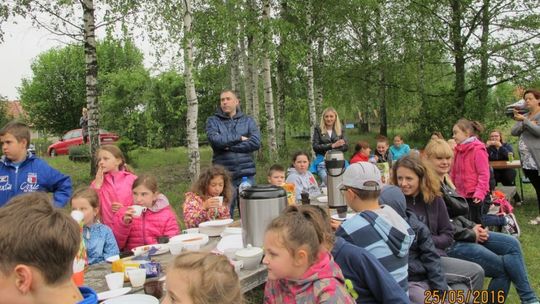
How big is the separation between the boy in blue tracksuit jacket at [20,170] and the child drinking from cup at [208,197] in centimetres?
102

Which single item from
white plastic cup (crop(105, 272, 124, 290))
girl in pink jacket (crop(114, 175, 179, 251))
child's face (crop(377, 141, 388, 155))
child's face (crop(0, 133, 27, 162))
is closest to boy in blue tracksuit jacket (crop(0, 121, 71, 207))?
child's face (crop(0, 133, 27, 162))

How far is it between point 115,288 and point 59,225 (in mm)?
923

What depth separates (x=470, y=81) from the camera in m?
12.9

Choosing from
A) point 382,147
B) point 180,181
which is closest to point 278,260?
point 382,147

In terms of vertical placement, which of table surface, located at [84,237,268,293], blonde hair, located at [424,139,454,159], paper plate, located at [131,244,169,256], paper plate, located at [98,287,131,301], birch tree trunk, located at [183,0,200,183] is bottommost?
table surface, located at [84,237,268,293]

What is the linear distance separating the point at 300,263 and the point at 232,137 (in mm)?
3273

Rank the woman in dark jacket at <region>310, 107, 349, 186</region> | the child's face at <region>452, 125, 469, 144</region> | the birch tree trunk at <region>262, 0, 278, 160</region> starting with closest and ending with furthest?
the child's face at <region>452, 125, 469, 144</region> < the woman in dark jacket at <region>310, 107, 349, 186</region> < the birch tree trunk at <region>262, 0, 278, 160</region>

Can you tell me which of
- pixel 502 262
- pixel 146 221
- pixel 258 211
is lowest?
pixel 502 262

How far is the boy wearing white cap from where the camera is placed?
2.38 meters

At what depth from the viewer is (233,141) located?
510cm

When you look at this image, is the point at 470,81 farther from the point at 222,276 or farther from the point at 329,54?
the point at 222,276

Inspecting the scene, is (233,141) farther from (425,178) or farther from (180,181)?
(180,181)

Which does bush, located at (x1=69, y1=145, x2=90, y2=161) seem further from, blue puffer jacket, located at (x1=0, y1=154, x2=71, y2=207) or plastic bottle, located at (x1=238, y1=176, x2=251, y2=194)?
blue puffer jacket, located at (x1=0, y1=154, x2=71, y2=207)

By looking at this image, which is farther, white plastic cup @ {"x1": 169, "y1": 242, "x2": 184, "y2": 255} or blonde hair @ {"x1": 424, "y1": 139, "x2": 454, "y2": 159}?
blonde hair @ {"x1": 424, "y1": 139, "x2": 454, "y2": 159}
